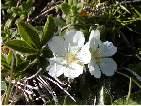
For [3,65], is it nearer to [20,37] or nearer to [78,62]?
[20,37]

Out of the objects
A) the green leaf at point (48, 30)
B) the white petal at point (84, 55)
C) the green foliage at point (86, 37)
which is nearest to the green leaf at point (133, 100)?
the green foliage at point (86, 37)

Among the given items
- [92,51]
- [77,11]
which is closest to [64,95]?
[92,51]

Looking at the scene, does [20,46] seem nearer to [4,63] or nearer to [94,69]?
[4,63]

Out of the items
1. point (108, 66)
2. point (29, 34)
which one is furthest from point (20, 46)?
point (108, 66)

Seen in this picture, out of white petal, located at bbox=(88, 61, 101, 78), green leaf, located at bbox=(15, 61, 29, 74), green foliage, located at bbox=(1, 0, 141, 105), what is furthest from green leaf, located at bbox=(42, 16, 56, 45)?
white petal, located at bbox=(88, 61, 101, 78)

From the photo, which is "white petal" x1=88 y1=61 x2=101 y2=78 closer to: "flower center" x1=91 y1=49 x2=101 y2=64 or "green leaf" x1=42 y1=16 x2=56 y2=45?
"flower center" x1=91 y1=49 x2=101 y2=64
